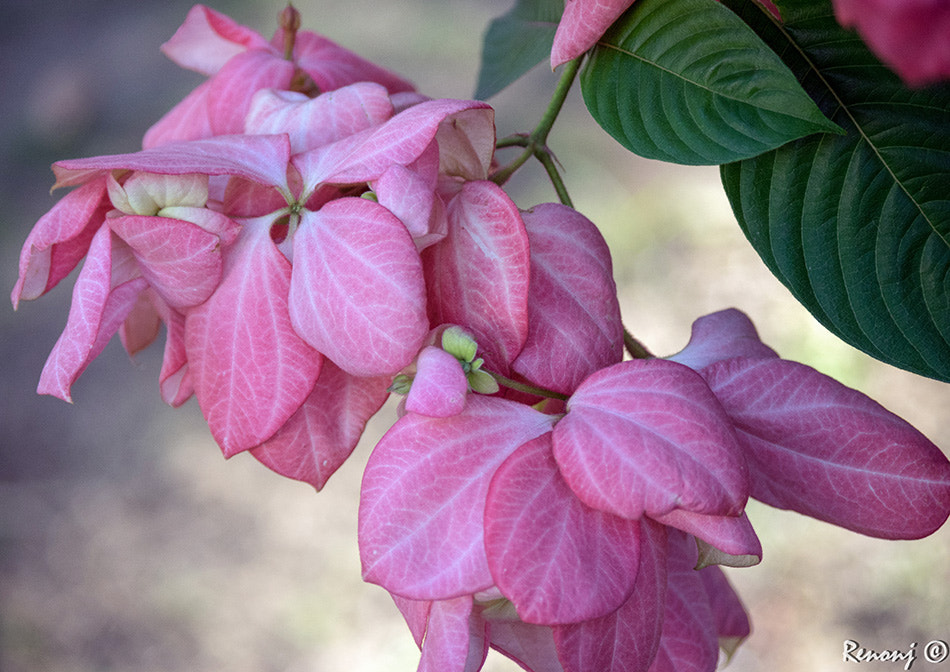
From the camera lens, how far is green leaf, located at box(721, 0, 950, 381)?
0.37 metres

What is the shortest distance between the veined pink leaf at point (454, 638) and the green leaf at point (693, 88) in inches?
8.6

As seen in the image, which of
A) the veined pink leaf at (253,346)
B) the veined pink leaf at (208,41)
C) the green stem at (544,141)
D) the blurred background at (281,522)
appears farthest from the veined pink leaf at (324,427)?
the blurred background at (281,522)

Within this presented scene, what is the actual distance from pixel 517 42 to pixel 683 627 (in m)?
0.42

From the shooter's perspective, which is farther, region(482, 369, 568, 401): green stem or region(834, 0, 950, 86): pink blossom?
region(482, 369, 568, 401): green stem

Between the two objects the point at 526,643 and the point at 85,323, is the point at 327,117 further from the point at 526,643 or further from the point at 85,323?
the point at 526,643

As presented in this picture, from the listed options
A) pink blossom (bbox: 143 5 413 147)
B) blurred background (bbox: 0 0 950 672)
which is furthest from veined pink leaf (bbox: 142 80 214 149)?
blurred background (bbox: 0 0 950 672)

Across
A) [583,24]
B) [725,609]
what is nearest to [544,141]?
[583,24]

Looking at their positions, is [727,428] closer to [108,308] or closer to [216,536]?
[108,308]

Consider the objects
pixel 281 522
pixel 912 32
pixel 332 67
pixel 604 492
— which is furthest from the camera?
pixel 281 522

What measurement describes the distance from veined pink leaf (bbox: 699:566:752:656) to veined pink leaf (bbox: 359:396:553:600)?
0.65 ft

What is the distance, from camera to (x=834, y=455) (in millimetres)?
350

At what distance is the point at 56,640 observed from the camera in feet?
5.46

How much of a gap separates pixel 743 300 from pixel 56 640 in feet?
5.12

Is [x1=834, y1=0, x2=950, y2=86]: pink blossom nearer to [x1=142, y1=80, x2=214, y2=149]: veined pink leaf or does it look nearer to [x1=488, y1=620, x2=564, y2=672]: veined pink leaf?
[x1=488, y1=620, x2=564, y2=672]: veined pink leaf
